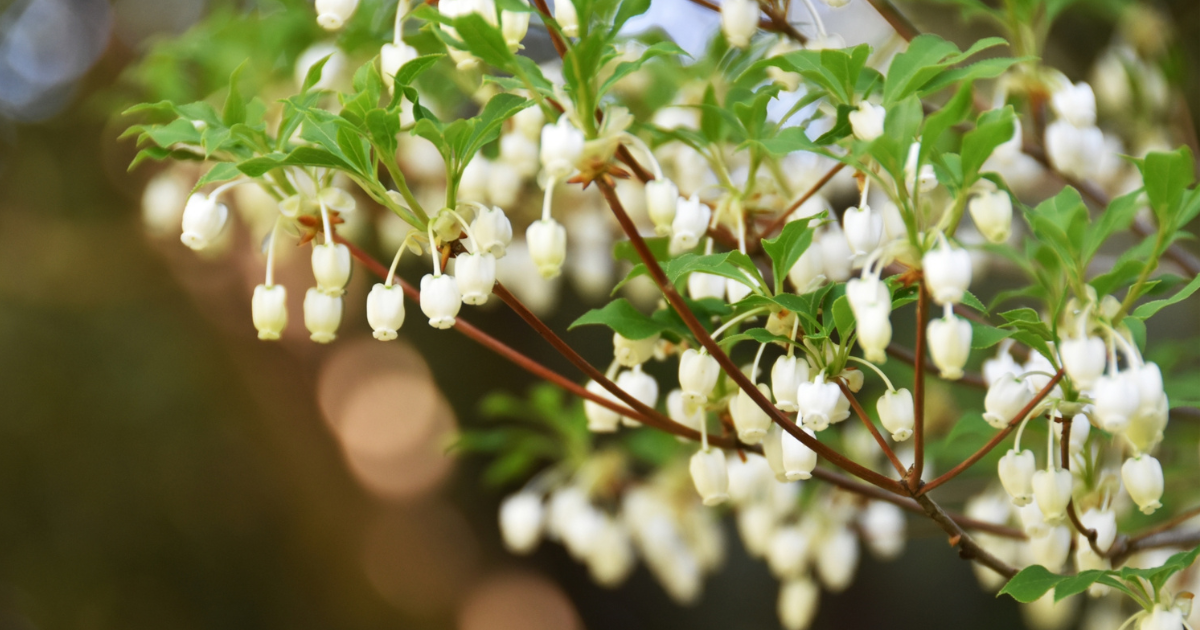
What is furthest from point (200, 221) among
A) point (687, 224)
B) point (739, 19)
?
point (739, 19)

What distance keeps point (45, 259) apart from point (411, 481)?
49.1 inches

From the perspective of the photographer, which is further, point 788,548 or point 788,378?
point 788,548

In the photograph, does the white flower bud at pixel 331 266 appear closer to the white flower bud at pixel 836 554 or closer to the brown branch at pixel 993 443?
the brown branch at pixel 993 443

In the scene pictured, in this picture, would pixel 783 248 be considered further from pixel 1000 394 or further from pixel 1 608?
pixel 1 608

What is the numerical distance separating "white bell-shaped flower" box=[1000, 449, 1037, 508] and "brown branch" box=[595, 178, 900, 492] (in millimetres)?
111

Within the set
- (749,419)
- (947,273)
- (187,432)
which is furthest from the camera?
(187,432)

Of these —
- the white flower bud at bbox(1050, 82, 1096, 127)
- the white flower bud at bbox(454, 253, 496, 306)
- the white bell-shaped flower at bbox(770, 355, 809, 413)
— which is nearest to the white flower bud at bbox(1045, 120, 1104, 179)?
the white flower bud at bbox(1050, 82, 1096, 127)

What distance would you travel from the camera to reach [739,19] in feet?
2.72

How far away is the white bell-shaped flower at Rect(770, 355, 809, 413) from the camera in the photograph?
2.37 feet

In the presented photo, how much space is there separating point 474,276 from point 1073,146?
0.82 m

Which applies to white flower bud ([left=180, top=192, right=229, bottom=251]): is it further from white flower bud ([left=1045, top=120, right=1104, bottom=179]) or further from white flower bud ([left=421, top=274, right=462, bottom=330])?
white flower bud ([left=1045, top=120, right=1104, bottom=179])

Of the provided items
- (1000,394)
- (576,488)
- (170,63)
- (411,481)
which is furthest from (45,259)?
(1000,394)

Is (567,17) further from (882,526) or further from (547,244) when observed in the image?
(882,526)

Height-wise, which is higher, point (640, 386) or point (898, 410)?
point (898, 410)
